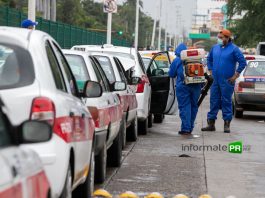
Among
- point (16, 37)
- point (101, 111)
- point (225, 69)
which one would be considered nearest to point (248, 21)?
point (225, 69)

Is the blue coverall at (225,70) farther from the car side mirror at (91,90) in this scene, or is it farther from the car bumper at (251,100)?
the car side mirror at (91,90)

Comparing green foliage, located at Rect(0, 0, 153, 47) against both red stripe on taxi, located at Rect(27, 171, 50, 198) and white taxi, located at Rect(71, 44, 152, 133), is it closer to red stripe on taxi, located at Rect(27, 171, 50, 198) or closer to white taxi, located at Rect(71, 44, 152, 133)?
white taxi, located at Rect(71, 44, 152, 133)

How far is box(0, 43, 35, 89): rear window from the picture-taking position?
235 inches

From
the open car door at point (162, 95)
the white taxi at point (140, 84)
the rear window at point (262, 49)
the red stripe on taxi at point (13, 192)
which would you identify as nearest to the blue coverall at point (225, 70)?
the open car door at point (162, 95)

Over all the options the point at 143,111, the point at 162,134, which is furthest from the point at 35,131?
the point at 162,134

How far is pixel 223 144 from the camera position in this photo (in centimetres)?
1480

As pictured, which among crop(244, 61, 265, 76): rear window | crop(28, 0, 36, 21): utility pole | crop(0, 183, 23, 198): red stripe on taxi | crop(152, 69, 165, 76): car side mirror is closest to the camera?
crop(0, 183, 23, 198): red stripe on taxi

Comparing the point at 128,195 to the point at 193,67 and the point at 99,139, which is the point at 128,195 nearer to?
the point at 99,139

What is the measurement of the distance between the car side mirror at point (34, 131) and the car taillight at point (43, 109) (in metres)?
0.88

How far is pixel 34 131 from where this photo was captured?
4844 millimetres

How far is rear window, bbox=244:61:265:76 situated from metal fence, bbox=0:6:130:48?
438cm

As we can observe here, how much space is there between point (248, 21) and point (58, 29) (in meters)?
25.4

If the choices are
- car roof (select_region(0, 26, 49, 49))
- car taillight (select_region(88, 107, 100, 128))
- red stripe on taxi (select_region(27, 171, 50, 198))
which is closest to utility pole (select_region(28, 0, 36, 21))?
car taillight (select_region(88, 107, 100, 128))

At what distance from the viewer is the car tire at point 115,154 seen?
36.9 feet
